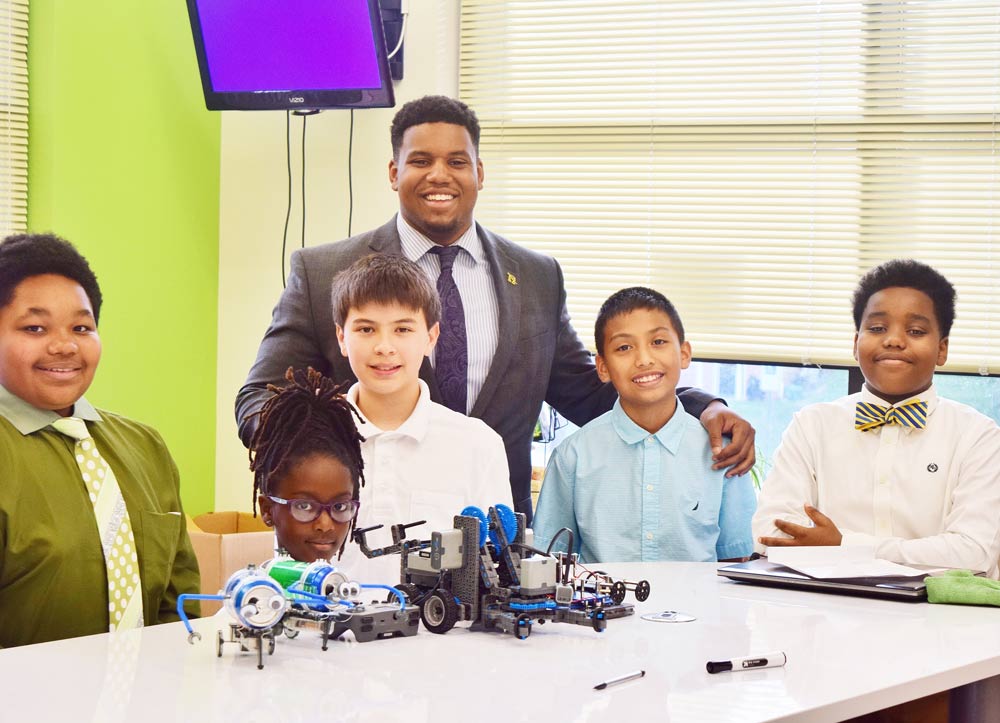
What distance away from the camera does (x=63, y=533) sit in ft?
6.55

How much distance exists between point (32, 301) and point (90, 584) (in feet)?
1.85

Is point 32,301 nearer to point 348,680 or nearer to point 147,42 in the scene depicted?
point 348,680

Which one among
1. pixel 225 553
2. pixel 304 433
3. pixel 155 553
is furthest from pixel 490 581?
pixel 225 553

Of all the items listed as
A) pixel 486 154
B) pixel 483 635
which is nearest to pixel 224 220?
pixel 486 154

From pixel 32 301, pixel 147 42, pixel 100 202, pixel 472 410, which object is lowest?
pixel 472 410

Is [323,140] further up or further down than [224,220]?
further up

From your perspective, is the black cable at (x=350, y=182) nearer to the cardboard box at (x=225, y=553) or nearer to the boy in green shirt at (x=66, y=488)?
the cardboard box at (x=225, y=553)

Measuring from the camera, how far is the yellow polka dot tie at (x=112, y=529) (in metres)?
2.04

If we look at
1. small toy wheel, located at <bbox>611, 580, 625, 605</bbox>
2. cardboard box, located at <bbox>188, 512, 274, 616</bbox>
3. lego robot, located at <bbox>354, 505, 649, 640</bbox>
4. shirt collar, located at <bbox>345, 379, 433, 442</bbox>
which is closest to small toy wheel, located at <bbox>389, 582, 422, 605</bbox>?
lego robot, located at <bbox>354, 505, 649, 640</bbox>

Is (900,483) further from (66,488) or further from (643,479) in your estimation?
(66,488)

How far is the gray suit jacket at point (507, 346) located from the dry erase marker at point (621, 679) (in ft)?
4.77

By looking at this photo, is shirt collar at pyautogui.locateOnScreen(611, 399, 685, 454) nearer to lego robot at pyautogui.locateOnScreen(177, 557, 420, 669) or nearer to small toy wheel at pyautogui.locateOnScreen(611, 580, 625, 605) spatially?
small toy wheel at pyautogui.locateOnScreen(611, 580, 625, 605)

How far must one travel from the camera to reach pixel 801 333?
4.13m

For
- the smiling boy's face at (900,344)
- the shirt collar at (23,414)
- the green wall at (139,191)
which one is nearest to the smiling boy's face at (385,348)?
the shirt collar at (23,414)
